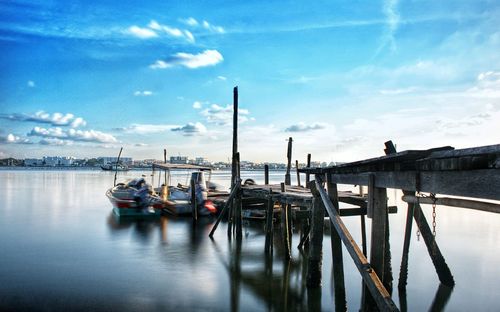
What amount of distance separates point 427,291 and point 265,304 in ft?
14.9

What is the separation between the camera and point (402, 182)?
222 inches

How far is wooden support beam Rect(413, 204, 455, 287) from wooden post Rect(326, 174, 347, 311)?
88.2 inches

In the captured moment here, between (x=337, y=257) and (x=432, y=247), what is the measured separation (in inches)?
126

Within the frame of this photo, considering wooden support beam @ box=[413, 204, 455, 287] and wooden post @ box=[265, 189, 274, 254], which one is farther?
wooden post @ box=[265, 189, 274, 254]

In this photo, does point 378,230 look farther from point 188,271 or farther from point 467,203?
point 188,271

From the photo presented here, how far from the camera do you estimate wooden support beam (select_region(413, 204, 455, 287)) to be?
10078 mm

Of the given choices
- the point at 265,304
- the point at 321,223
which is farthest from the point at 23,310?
the point at 321,223

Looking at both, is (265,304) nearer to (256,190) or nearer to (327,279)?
(327,279)

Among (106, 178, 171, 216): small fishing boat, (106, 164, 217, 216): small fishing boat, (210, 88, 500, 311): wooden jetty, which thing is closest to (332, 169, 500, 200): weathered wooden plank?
(210, 88, 500, 311): wooden jetty

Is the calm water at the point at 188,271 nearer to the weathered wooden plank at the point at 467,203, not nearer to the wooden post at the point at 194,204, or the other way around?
the wooden post at the point at 194,204

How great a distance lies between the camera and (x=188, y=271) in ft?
43.9

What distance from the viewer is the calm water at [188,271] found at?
10094 mm

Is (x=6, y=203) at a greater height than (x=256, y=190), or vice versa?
(x=256, y=190)

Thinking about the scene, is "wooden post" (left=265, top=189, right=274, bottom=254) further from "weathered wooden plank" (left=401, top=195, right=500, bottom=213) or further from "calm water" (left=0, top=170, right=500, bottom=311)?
"weathered wooden plank" (left=401, top=195, right=500, bottom=213)
